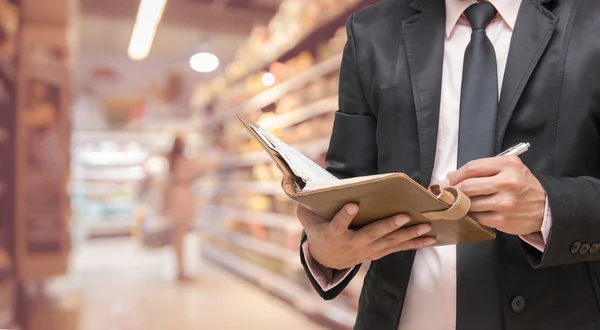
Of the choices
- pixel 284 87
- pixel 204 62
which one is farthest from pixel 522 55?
pixel 204 62

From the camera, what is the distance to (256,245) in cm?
636

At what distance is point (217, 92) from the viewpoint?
779cm

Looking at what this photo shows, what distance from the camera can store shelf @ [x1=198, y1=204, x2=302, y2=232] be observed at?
550 cm

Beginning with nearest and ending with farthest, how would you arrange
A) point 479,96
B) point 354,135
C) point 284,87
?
point 479,96
point 354,135
point 284,87

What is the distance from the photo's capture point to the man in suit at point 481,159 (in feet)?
2.60

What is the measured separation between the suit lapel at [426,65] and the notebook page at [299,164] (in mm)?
216

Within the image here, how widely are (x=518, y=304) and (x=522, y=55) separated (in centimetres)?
43

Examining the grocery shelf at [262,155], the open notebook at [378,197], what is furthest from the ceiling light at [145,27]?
the open notebook at [378,197]

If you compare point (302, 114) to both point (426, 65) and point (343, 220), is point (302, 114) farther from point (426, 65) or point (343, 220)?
point (343, 220)

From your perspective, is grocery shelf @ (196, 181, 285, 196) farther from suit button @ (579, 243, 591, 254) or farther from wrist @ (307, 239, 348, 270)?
suit button @ (579, 243, 591, 254)

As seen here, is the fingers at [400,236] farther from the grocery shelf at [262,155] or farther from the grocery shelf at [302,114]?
the grocery shelf at [302,114]

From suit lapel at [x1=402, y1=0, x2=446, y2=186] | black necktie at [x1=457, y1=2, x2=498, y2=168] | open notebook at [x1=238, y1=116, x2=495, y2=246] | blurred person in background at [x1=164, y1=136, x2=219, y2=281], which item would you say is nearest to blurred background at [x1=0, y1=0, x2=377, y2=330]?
blurred person in background at [x1=164, y1=136, x2=219, y2=281]

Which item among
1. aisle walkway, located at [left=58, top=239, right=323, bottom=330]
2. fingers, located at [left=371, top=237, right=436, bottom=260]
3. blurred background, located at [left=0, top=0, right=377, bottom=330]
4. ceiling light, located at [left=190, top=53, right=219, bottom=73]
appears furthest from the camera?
ceiling light, located at [left=190, top=53, right=219, bottom=73]

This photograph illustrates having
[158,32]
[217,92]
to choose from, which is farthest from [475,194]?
[217,92]
